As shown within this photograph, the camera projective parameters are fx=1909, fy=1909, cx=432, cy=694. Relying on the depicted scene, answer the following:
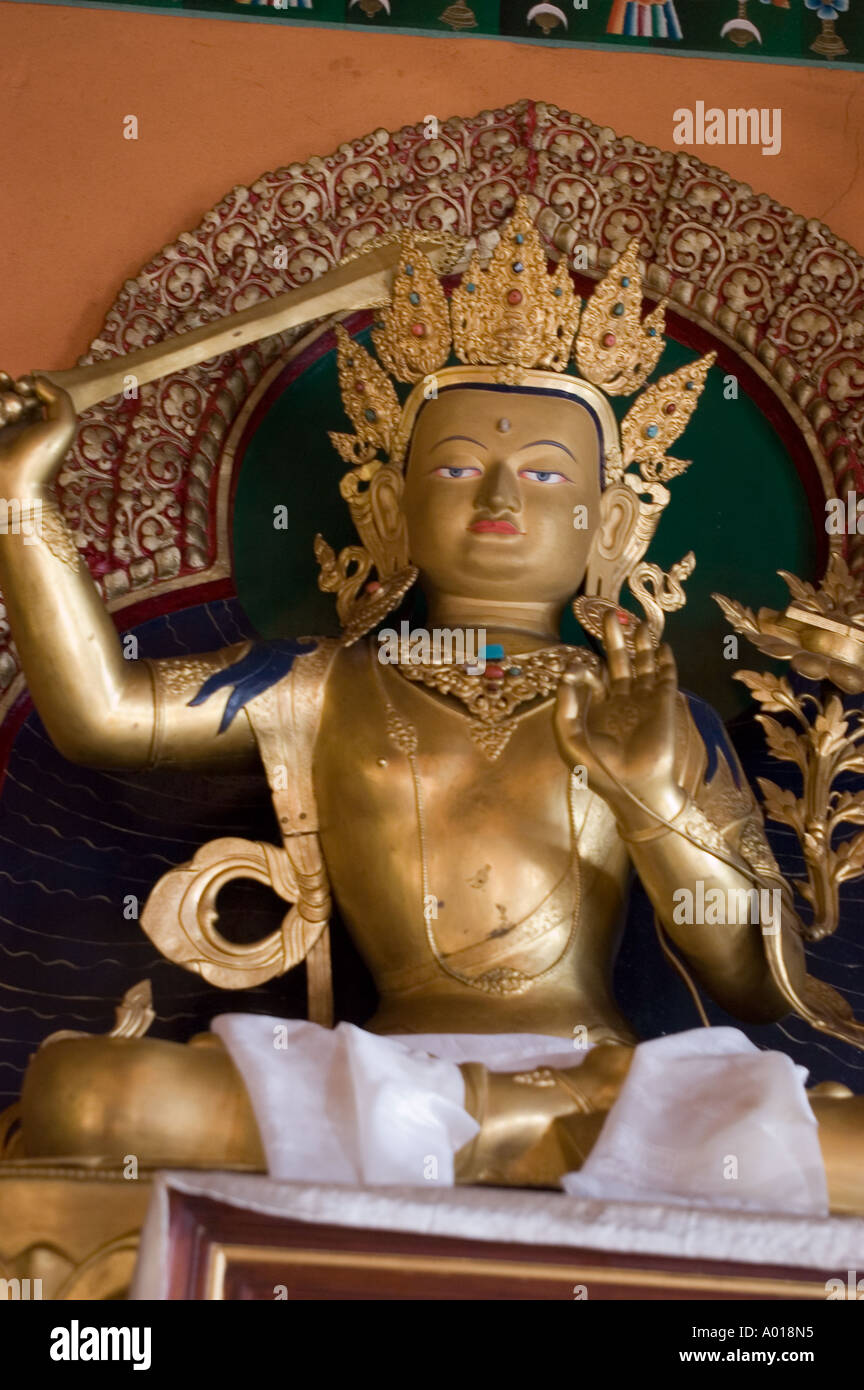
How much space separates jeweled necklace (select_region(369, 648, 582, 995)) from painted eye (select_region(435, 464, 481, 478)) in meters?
0.35

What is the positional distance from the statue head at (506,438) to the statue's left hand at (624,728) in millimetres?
446

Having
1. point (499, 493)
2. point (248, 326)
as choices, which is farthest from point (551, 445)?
point (248, 326)

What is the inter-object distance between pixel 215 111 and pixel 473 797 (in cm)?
150

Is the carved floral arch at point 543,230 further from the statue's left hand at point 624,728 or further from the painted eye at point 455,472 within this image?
the statue's left hand at point 624,728

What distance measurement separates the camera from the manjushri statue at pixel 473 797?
2242 millimetres

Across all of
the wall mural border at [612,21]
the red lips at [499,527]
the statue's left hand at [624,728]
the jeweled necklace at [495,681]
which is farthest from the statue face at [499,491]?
the wall mural border at [612,21]

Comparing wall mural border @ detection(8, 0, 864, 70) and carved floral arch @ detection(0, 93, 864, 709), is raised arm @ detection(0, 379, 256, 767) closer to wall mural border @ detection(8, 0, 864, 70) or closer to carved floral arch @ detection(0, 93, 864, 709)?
carved floral arch @ detection(0, 93, 864, 709)

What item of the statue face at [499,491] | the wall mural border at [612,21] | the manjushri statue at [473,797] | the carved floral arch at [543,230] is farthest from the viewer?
the wall mural border at [612,21]

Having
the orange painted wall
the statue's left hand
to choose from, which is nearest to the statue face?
the statue's left hand

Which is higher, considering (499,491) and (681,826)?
(499,491)

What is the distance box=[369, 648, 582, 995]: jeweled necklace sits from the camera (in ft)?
8.98

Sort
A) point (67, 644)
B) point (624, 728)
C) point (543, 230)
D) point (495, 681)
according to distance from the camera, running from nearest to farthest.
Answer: point (624, 728)
point (67, 644)
point (495, 681)
point (543, 230)

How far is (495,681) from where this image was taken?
9.73 ft

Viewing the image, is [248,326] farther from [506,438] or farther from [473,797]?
[473,797]
